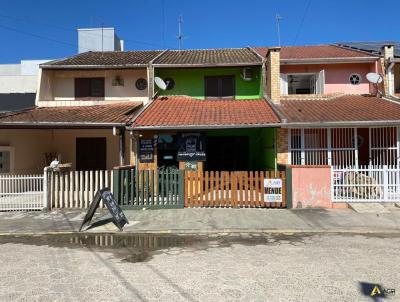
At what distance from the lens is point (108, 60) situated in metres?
17.0

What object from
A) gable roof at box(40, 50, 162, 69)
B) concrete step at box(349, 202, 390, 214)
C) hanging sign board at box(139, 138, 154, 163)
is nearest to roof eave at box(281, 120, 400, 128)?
concrete step at box(349, 202, 390, 214)

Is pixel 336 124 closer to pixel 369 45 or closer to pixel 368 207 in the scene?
pixel 368 207

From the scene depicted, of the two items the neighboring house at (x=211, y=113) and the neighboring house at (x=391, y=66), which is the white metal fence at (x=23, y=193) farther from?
the neighboring house at (x=391, y=66)

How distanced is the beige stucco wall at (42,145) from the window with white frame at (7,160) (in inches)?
8.2

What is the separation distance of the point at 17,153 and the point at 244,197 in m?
9.66

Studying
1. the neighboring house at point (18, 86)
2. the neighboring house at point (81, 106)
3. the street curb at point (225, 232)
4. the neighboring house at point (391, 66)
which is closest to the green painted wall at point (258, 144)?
the neighboring house at point (81, 106)

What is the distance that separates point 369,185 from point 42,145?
44.4 ft

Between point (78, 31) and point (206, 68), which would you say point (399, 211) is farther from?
point (78, 31)

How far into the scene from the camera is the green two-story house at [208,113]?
12633mm

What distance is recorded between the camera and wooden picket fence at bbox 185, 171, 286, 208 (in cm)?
1062

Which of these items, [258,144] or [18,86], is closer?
[258,144]

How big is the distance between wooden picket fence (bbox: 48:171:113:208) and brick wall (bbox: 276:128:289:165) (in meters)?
5.63

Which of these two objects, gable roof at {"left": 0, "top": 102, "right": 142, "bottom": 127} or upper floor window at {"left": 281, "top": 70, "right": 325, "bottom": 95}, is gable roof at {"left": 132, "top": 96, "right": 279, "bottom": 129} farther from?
upper floor window at {"left": 281, "top": 70, "right": 325, "bottom": 95}

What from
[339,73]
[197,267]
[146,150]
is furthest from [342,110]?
[197,267]
